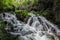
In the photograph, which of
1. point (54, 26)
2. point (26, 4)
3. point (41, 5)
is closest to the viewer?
point (54, 26)

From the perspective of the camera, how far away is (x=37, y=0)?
12.7m

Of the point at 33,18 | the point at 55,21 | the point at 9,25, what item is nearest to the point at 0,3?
the point at 33,18

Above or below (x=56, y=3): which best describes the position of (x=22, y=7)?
below

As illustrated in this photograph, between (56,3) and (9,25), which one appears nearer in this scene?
(9,25)

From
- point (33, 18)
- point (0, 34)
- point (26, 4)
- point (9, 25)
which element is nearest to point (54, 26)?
point (33, 18)

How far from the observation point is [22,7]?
1235 cm

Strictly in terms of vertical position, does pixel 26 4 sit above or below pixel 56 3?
below

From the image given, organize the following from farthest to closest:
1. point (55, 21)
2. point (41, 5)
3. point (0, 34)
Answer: point (41, 5)
point (55, 21)
point (0, 34)

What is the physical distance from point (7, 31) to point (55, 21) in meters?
3.84

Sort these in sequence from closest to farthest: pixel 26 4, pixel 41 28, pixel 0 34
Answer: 1. pixel 0 34
2. pixel 41 28
3. pixel 26 4

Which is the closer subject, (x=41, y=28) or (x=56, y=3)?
(x=41, y=28)

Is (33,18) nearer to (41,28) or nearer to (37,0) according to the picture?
(41,28)

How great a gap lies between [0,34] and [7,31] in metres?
0.48

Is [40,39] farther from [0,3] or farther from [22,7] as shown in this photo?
[22,7]
